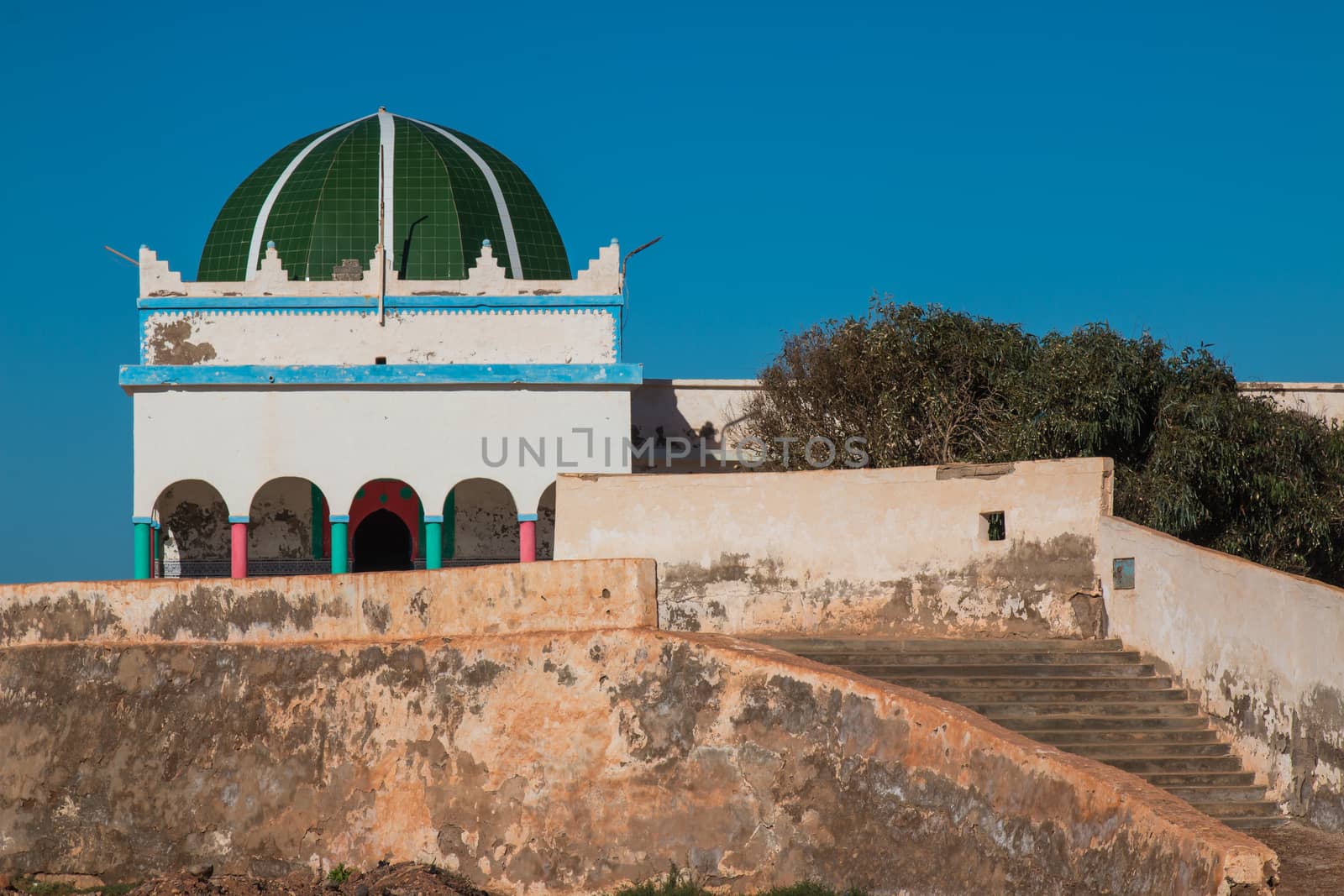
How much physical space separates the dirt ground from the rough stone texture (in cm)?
146

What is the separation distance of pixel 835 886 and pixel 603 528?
5.29 m

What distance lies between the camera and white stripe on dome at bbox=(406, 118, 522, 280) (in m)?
23.5

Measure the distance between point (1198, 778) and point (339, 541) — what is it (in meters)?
12.0

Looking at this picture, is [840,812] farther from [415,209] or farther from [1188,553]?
[415,209]

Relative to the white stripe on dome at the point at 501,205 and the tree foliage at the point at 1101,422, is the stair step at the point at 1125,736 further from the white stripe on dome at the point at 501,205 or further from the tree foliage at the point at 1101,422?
the white stripe on dome at the point at 501,205

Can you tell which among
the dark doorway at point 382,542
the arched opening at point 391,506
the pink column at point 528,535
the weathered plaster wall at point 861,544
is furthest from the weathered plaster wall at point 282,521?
the weathered plaster wall at point 861,544

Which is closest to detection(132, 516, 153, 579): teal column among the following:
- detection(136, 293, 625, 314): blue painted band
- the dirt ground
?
detection(136, 293, 625, 314): blue painted band

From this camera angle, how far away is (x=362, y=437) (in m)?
21.1

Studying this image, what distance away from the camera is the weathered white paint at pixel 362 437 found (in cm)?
2103

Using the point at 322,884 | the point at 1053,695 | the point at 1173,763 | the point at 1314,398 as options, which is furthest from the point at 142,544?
the point at 1314,398

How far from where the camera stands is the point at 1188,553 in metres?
12.1

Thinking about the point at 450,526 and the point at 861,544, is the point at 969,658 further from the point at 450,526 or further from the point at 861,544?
the point at 450,526

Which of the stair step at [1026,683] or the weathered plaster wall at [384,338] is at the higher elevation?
the weathered plaster wall at [384,338]

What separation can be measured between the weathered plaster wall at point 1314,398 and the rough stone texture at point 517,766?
40.4ft
